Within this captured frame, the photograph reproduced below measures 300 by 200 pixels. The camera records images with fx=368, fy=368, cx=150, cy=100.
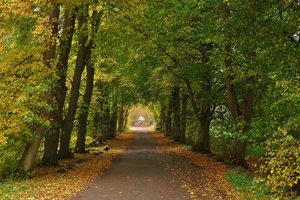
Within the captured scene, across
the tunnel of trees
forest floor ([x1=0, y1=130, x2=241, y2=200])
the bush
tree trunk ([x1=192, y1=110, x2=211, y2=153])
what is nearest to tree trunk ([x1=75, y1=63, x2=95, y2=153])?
the tunnel of trees

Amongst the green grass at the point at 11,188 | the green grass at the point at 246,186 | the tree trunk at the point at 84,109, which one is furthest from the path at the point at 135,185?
the tree trunk at the point at 84,109

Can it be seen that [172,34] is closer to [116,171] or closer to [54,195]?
[116,171]

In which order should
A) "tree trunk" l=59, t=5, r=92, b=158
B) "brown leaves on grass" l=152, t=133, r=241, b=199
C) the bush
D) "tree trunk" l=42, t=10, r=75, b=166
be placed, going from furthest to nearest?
"tree trunk" l=59, t=5, r=92, b=158 → "tree trunk" l=42, t=10, r=75, b=166 → "brown leaves on grass" l=152, t=133, r=241, b=199 → the bush

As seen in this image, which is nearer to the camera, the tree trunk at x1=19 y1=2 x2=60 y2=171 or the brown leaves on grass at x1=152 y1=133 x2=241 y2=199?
the brown leaves on grass at x1=152 y1=133 x2=241 y2=199

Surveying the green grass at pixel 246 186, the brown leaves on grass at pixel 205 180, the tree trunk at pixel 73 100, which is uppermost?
the tree trunk at pixel 73 100

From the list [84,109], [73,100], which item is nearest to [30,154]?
[73,100]

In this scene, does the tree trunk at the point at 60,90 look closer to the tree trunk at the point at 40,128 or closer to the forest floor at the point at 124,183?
the forest floor at the point at 124,183

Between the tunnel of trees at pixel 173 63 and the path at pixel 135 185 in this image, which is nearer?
the tunnel of trees at pixel 173 63

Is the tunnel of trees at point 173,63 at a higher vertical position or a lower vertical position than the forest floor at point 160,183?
higher

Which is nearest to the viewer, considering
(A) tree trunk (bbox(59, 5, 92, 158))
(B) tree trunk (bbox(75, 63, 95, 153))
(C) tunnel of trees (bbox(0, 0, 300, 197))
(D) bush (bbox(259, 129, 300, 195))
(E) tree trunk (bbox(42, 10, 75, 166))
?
(D) bush (bbox(259, 129, 300, 195))

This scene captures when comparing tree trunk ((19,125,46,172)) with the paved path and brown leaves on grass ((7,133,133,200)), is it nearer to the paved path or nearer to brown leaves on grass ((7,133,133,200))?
brown leaves on grass ((7,133,133,200))

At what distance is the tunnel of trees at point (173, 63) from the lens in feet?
34.9

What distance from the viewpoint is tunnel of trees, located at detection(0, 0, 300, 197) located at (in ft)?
34.9

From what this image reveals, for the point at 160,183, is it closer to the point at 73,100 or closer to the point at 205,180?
the point at 205,180
